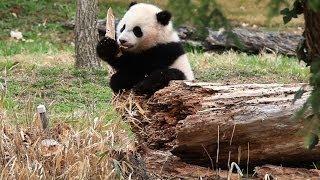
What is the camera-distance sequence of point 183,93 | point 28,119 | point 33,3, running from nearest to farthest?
point 183,93 < point 28,119 < point 33,3

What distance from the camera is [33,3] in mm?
18172

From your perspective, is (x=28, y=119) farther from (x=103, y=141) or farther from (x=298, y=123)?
(x=298, y=123)

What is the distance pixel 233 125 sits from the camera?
4547 mm

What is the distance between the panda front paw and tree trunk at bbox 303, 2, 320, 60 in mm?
3245

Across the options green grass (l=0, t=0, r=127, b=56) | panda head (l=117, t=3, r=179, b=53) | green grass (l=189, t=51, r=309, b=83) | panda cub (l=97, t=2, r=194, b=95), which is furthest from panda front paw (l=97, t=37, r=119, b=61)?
green grass (l=0, t=0, r=127, b=56)

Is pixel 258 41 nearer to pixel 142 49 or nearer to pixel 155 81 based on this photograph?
Result: pixel 142 49

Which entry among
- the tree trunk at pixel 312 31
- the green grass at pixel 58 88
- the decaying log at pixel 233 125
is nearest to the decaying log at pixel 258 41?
the green grass at pixel 58 88

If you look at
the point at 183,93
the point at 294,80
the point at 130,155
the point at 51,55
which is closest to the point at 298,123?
the point at 183,93

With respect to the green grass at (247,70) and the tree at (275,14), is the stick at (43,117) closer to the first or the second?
the tree at (275,14)

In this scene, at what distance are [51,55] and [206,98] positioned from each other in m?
7.25

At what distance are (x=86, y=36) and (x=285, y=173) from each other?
5821 millimetres

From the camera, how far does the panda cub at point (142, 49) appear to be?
603 cm

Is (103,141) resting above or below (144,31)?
below

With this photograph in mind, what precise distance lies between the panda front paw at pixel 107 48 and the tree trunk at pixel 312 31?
3.25 m
